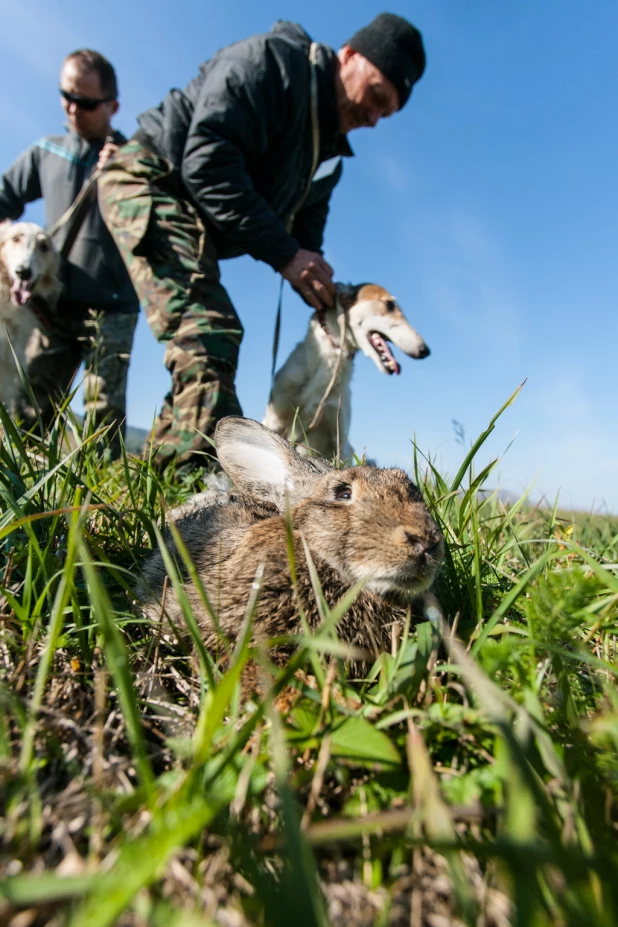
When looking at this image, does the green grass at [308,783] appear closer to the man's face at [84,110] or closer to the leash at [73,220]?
the leash at [73,220]

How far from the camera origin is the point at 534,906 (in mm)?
714

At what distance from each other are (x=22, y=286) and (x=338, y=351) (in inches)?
211

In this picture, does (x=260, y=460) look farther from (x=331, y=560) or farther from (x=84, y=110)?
(x=84, y=110)

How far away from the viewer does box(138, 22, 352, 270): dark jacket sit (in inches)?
233

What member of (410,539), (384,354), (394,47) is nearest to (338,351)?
(384,354)

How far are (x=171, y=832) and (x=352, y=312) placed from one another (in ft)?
31.4

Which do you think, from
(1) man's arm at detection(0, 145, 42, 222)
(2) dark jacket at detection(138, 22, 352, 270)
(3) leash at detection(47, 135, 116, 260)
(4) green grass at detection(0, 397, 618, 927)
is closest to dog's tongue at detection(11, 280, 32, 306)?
(3) leash at detection(47, 135, 116, 260)

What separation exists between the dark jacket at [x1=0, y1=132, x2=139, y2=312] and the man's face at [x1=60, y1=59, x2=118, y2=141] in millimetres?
176

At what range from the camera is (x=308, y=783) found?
1.21 m

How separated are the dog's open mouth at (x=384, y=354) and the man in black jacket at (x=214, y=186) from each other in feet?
9.30

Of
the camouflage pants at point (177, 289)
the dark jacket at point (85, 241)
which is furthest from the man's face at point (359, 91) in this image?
the dark jacket at point (85, 241)

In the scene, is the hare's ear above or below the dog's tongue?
below

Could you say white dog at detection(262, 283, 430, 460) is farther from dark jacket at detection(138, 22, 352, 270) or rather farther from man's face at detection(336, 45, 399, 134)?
man's face at detection(336, 45, 399, 134)

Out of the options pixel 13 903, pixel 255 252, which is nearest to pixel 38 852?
pixel 13 903
